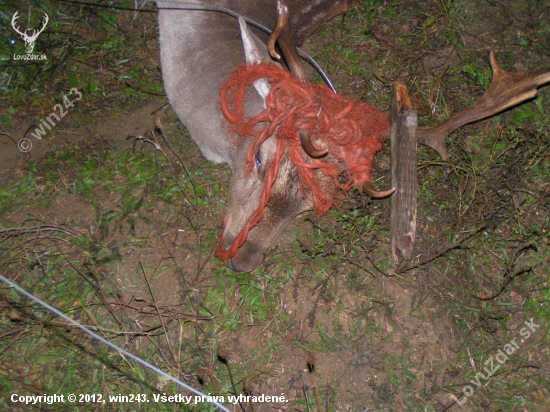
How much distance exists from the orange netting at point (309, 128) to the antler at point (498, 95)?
0.48 m

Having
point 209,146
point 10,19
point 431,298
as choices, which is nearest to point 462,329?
point 431,298

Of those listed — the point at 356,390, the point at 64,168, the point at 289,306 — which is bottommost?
the point at 356,390

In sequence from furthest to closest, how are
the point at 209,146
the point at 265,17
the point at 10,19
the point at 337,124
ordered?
1. the point at 10,19
2. the point at 265,17
3. the point at 209,146
4. the point at 337,124

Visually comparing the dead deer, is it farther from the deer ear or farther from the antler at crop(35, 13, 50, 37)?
the antler at crop(35, 13, 50, 37)

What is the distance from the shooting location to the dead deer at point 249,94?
3.59 meters

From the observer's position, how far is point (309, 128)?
3.36 m

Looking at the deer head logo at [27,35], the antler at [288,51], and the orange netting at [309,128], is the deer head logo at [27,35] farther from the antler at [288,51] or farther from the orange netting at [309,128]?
the antler at [288,51]

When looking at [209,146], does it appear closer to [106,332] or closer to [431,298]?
[106,332]

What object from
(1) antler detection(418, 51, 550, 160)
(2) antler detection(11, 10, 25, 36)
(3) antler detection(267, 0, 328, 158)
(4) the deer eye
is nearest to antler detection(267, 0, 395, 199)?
(3) antler detection(267, 0, 328, 158)

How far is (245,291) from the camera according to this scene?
4203 mm

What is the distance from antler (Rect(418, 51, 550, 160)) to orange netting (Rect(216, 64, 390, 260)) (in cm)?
48

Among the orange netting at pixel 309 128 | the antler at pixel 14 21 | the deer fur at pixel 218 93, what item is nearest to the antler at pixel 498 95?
the orange netting at pixel 309 128

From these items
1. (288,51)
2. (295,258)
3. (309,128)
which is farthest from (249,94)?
(295,258)

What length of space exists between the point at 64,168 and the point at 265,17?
2.45 meters
